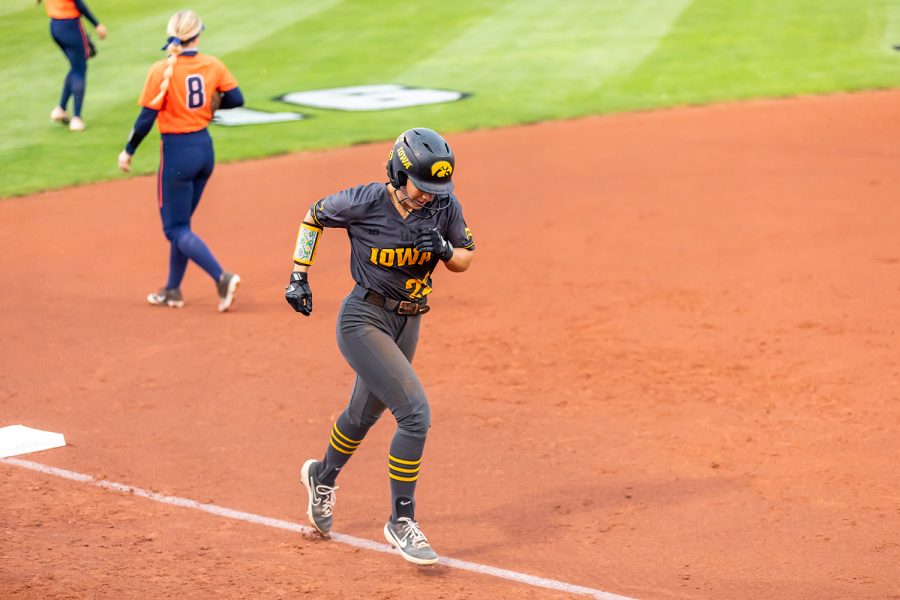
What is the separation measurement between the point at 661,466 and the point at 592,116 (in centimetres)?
1164

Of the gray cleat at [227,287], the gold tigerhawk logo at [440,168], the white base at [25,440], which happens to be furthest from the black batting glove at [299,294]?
the gray cleat at [227,287]

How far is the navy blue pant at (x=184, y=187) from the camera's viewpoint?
10.9 m

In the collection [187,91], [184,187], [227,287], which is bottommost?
[227,287]

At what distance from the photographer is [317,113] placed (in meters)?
19.3

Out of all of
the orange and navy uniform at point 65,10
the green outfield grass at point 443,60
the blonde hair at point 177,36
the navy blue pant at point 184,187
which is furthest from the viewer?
the green outfield grass at point 443,60

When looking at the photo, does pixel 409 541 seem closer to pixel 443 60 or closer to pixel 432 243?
pixel 432 243

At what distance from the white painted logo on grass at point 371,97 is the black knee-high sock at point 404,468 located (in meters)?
13.3

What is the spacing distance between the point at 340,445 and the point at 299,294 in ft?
2.92

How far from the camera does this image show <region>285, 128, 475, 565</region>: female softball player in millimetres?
6504

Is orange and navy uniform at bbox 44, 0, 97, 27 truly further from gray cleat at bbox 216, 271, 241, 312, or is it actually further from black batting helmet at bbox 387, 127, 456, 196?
black batting helmet at bbox 387, 127, 456, 196

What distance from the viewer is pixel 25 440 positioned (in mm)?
8352

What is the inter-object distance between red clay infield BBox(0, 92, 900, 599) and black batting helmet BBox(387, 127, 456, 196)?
2.07 m

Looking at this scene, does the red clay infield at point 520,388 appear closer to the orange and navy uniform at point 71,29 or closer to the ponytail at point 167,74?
the ponytail at point 167,74

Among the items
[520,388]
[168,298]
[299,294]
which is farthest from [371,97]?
[299,294]
